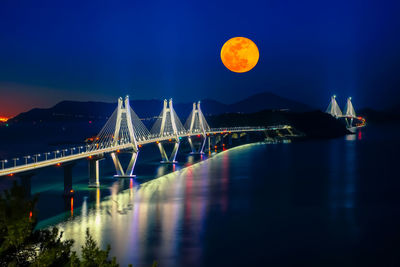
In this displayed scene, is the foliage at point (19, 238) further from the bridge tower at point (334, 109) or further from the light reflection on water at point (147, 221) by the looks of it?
the bridge tower at point (334, 109)

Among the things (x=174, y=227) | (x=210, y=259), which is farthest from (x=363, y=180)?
(x=210, y=259)

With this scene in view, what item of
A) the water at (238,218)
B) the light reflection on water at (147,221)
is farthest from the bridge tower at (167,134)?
the light reflection on water at (147,221)

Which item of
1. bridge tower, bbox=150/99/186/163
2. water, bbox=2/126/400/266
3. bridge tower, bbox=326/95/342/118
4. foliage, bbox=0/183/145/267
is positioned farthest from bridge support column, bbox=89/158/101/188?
bridge tower, bbox=326/95/342/118

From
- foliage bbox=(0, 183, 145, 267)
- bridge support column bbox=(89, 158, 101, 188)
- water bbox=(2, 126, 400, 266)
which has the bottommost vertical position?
water bbox=(2, 126, 400, 266)

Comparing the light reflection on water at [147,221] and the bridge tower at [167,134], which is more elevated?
the bridge tower at [167,134]

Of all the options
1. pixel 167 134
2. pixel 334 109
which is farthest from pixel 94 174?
pixel 334 109

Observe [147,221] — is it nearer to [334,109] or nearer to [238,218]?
[238,218]

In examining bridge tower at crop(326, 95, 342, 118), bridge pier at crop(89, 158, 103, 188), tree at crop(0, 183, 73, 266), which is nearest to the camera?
tree at crop(0, 183, 73, 266)

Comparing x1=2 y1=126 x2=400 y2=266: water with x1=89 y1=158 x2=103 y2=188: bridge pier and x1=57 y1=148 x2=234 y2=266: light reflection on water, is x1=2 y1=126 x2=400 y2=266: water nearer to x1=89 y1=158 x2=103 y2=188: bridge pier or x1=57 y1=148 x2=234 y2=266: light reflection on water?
x1=57 y1=148 x2=234 y2=266: light reflection on water

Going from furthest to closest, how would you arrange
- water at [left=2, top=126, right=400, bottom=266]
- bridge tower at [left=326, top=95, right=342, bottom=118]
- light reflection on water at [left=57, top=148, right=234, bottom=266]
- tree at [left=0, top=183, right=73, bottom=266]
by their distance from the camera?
bridge tower at [left=326, top=95, right=342, bottom=118] < light reflection on water at [left=57, top=148, right=234, bottom=266] < water at [left=2, top=126, right=400, bottom=266] < tree at [left=0, top=183, right=73, bottom=266]

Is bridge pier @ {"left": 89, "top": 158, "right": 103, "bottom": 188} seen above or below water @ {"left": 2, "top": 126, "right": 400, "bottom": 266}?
above
